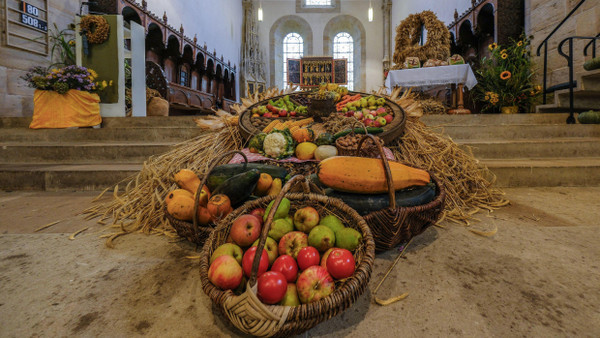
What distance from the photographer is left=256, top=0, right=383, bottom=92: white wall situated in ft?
39.8

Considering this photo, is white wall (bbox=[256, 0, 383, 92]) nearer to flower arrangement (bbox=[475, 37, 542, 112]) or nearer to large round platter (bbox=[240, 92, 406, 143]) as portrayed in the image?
flower arrangement (bbox=[475, 37, 542, 112])

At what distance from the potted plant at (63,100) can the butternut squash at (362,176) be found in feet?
12.6

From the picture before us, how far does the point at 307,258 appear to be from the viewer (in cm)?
78

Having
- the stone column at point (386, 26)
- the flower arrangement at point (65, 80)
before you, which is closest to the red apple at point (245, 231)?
the flower arrangement at point (65, 80)

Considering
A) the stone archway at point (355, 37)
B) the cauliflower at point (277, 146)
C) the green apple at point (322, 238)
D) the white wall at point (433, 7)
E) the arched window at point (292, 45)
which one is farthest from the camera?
the arched window at point (292, 45)

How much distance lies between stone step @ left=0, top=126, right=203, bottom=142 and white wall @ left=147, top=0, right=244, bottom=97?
4078 mm

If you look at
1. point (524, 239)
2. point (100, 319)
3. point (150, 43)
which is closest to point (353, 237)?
point (100, 319)

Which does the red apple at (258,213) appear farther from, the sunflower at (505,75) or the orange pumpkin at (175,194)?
the sunflower at (505,75)

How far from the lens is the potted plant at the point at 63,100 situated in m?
3.40

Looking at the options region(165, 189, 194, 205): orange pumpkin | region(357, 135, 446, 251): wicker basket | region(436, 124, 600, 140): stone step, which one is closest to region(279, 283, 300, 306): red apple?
region(357, 135, 446, 251): wicker basket

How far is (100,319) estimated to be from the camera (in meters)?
0.77

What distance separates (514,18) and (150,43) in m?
7.70

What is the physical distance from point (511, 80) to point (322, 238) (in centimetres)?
543

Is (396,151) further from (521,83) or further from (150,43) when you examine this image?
(150,43)
